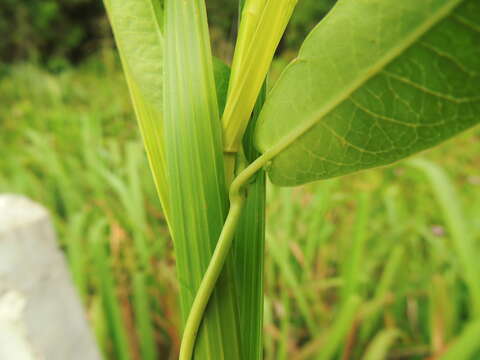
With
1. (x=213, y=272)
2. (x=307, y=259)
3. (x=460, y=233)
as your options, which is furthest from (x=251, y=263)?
(x=307, y=259)

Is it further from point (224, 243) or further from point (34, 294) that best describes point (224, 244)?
point (34, 294)

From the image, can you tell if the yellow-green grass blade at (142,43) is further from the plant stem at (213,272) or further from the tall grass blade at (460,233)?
the tall grass blade at (460,233)

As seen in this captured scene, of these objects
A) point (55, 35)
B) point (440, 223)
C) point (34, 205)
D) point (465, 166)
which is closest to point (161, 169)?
Answer: point (34, 205)

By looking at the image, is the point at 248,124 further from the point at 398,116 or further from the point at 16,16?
the point at 16,16

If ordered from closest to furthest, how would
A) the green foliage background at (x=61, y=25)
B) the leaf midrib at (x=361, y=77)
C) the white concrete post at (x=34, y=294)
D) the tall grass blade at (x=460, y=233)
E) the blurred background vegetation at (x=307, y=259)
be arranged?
1. the leaf midrib at (x=361, y=77)
2. the white concrete post at (x=34, y=294)
3. the tall grass blade at (x=460, y=233)
4. the blurred background vegetation at (x=307, y=259)
5. the green foliage background at (x=61, y=25)

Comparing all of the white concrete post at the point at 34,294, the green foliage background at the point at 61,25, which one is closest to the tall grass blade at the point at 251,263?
the white concrete post at the point at 34,294
